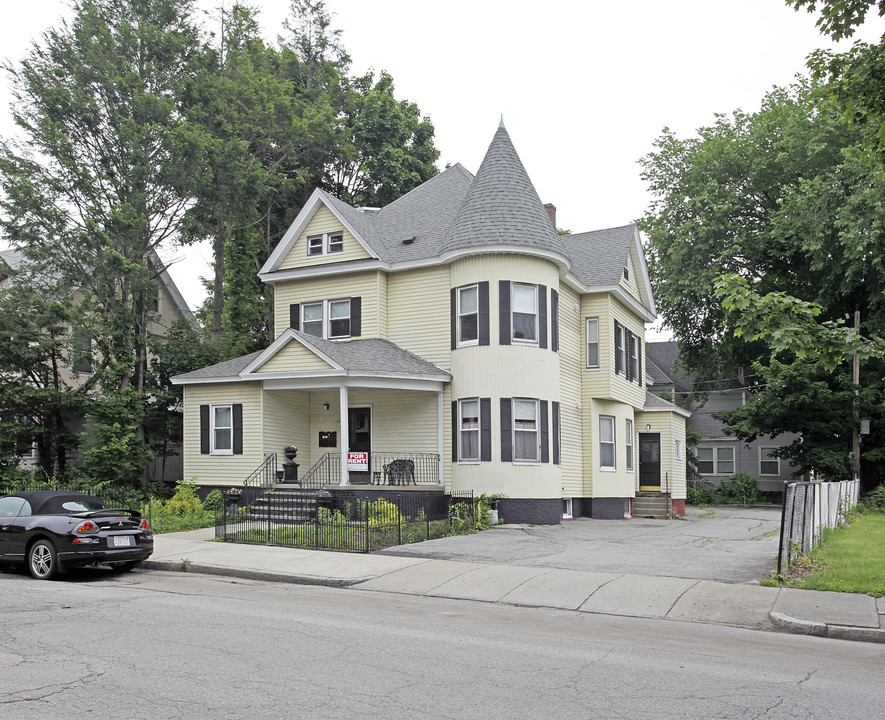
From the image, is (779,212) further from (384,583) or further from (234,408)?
(384,583)

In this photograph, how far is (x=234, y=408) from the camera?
82.5ft

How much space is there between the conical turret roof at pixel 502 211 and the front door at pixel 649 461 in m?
11.1

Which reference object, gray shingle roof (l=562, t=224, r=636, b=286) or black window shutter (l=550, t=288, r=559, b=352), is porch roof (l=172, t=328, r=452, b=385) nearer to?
black window shutter (l=550, t=288, r=559, b=352)

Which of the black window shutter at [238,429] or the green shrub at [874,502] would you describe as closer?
the black window shutter at [238,429]

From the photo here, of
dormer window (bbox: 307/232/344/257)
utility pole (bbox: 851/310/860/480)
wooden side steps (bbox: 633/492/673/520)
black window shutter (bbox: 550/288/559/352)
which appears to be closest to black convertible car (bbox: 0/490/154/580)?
black window shutter (bbox: 550/288/559/352)

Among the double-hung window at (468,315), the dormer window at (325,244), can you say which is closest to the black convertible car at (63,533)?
the double-hung window at (468,315)

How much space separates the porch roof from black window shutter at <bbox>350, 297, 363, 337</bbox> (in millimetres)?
426

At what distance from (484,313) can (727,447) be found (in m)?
27.4

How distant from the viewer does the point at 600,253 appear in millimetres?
28516

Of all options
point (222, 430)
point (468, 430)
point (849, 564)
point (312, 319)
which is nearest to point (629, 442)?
point (468, 430)

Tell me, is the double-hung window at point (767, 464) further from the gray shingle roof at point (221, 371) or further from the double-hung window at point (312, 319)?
the gray shingle roof at point (221, 371)

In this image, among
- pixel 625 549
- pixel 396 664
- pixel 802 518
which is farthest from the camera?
pixel 625 549

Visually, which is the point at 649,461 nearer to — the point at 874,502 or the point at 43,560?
the point at 874,502

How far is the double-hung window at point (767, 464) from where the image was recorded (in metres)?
44.1
